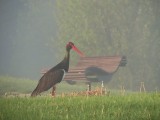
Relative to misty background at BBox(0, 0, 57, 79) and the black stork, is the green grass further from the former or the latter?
misty background at BBox(0, 0, 57, 79)

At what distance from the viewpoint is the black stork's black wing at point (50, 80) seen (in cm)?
1195

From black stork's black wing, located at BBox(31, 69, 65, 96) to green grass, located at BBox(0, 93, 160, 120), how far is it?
2717 millimetres

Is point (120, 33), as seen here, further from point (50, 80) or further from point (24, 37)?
point (50, 80)

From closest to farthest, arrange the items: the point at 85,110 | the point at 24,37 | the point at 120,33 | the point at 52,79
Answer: the point at 85,110
the point at 52,79
the point at 120,33
the point at 24,37

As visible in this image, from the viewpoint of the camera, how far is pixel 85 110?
766 centimetres

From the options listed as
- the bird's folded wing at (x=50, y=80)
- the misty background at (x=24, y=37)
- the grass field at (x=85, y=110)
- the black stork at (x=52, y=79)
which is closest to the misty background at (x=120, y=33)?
the misty background at (x=24, y=37)

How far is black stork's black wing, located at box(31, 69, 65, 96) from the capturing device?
12.0 metres

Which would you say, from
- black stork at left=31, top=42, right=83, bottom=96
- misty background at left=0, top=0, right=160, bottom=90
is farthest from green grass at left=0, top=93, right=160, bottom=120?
misty background at left=0, top=0, right=160, bottom=90

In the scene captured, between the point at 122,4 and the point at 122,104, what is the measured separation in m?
17.1

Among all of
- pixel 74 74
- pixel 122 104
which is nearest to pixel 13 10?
pixel 74 74

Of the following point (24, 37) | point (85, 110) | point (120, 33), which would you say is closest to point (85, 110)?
point (85, 110)

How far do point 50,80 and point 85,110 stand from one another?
4.62 meters

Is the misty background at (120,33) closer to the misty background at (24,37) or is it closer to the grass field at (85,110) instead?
the misty background at (24,37)

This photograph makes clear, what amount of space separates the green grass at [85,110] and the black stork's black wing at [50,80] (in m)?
2.72
